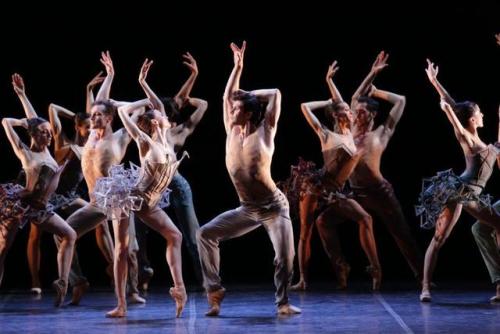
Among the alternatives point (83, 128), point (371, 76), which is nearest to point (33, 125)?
point (83, 128)

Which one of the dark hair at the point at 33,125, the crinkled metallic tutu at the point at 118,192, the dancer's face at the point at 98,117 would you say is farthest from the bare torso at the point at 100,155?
the crinkled metallic tutu at the point at 118,192

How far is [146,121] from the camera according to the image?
6.46 metres

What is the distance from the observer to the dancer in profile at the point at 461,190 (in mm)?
6965

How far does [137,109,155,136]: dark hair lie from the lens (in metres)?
6.46

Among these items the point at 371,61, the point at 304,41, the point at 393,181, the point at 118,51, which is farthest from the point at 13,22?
the point at 393,181

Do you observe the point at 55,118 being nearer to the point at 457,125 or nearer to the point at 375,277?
the point at 375,277

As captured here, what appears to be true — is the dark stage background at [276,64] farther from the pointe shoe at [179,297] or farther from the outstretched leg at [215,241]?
the pointe shoe at [179,297]

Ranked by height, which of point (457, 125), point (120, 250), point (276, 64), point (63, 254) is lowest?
point (63, 254)

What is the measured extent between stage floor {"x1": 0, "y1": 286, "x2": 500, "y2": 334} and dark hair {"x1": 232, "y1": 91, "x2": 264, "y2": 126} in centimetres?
134

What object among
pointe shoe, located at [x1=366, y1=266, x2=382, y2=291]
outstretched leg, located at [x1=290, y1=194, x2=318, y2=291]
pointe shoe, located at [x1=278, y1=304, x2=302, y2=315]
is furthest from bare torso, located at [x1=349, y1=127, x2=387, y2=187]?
pointe shoe, located at [x1=278, y1=304, x2=302, y2=315]

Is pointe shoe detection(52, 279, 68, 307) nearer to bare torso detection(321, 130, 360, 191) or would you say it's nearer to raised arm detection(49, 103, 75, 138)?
raised arm detection(49, 103, 75, 138)

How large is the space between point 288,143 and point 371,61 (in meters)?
1.19

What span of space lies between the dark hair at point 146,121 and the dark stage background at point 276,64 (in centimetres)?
291

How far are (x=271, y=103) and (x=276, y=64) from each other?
10.8ft
